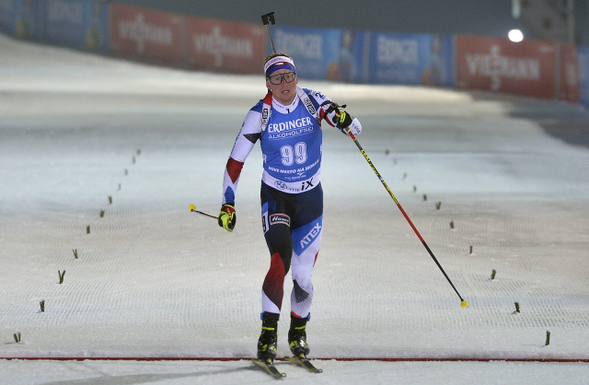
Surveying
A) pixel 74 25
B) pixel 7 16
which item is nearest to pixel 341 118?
pixel 74 25

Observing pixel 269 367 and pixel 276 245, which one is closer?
pixel 269 367

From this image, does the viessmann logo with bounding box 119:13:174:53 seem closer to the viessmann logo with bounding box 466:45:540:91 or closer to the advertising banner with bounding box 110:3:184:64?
the advertising banner with bounding box 110:3:184:64

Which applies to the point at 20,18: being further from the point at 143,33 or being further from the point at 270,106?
the point at 270,106

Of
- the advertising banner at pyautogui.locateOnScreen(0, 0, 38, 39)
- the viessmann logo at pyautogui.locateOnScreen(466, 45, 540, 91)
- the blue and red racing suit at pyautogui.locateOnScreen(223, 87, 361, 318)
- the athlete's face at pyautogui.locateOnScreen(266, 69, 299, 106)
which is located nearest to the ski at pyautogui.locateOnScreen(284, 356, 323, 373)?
the blue and red racing suit at pyautogui.locateOnScreen(223, 87, 361, 318)

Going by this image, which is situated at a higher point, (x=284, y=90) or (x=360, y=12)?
(x=360, y=12)

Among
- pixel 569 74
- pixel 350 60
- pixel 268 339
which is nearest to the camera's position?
pixel 268 339

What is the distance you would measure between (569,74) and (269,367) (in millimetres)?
16665

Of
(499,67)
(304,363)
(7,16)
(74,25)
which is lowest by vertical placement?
(304,363)

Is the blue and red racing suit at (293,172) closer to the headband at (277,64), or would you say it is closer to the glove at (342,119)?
the glove at (342,119)

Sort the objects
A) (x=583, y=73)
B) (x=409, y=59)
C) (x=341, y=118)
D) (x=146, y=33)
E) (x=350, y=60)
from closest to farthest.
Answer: (x=341, y=118) < (x=583, y=73) < (x=409, y=59) < (x=350, y=60) < (x=146, y=33)

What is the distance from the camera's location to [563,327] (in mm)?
4824

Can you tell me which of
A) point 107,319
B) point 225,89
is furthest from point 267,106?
point 225,89

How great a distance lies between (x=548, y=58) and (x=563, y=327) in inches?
648

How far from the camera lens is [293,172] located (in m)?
4.46
